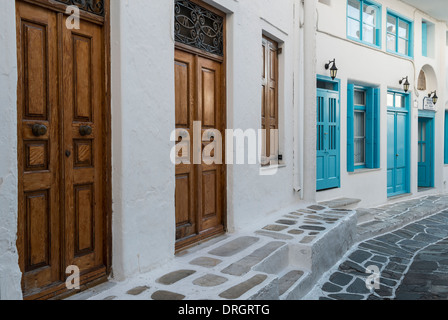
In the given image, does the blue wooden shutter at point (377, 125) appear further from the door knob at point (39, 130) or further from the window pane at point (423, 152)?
the door knob at point (39, 130)

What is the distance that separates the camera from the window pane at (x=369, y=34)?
8.88 m

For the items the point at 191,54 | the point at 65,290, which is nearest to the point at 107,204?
the point at 65,290

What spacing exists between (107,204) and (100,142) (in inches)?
19.0

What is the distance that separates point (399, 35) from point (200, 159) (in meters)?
8.18

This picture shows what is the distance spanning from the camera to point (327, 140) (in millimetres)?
7707

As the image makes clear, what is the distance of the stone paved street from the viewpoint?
4223 mm

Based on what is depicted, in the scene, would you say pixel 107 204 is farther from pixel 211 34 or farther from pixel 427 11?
pixel 427 11

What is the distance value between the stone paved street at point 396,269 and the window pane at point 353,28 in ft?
13.9

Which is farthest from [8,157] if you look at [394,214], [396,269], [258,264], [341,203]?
[394,214]

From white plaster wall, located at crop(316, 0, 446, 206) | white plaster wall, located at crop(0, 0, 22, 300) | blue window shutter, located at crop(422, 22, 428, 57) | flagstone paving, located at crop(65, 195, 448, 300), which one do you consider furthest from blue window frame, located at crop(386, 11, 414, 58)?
white plaster wall, located at crop(0, 0, 22, 300)

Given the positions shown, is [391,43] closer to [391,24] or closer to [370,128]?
[391,24]

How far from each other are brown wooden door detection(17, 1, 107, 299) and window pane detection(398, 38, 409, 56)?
926 centimetres

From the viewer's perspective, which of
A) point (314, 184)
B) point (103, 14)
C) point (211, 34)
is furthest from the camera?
point (314, 184)

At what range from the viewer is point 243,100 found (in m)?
4.86
